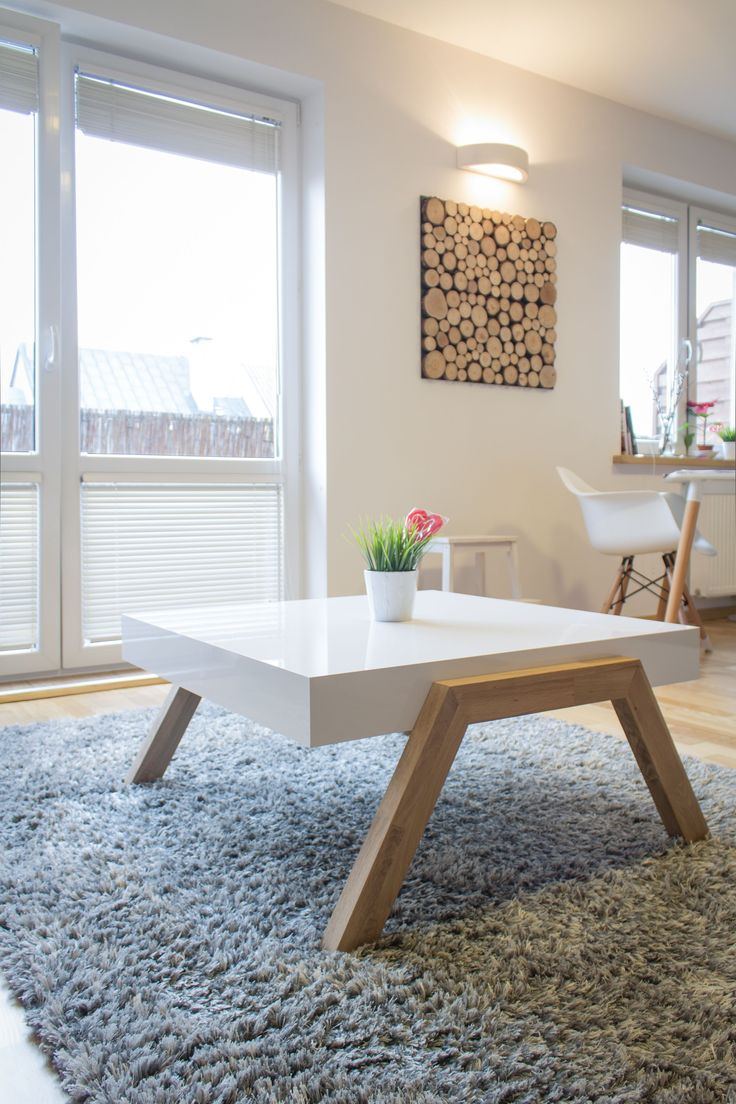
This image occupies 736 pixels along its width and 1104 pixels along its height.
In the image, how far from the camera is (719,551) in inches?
189

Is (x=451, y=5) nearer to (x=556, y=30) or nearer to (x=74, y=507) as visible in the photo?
(x=556, y=30)

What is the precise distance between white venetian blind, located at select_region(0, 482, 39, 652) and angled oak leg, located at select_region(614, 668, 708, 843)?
7.18 ft

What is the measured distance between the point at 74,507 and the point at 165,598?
0.48m

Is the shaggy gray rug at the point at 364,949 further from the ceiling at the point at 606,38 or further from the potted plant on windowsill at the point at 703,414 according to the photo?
the potted plant on windowsill at the point at 703,414

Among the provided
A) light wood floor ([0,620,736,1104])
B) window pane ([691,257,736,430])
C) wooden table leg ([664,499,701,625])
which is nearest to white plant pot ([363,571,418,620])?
light wood floor ([0,620,736,1104])

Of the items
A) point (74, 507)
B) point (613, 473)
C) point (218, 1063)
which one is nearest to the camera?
point (218, 1063)

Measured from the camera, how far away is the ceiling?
3.51 m

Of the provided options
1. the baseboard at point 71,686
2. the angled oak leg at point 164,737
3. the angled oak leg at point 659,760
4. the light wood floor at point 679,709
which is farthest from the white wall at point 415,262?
the angled oak leg at point 659,760

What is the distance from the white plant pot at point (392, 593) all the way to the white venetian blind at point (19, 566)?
5.48ft

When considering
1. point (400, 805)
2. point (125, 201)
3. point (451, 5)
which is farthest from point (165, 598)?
point (451, 5)

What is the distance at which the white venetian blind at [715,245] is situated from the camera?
5125mm

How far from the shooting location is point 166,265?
3.36 metres

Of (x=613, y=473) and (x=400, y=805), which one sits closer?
(x=400, y=805)

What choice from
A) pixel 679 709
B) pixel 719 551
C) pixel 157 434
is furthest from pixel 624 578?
pixel 157 434
